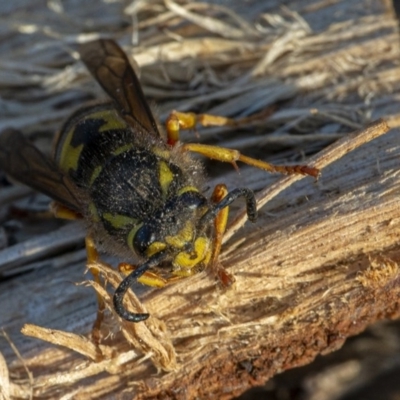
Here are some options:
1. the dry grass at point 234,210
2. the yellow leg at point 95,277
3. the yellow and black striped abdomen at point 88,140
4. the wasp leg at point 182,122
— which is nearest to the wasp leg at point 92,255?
the yellow leg at point 95,277

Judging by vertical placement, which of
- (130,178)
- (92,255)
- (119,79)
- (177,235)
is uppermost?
(119,79)

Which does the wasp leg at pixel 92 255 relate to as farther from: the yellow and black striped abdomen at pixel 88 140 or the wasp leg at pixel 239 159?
the wasp leg at pixel 239 159

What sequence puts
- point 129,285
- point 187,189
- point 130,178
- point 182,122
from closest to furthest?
point 129,285 < point 187,189 < point 130,178 < point 182,122

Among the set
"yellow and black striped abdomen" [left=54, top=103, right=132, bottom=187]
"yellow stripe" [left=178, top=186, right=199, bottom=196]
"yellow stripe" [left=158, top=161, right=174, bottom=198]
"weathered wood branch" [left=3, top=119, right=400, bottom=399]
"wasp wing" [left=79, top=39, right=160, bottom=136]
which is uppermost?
"wasp wing" [left=79, top=39, right=160, bottom=136]

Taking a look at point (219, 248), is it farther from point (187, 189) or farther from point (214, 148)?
point (214, 148)

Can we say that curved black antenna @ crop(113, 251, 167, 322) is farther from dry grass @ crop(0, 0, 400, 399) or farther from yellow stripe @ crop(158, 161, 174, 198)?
yellow stripe @ crop(158, 161, 174, 198)

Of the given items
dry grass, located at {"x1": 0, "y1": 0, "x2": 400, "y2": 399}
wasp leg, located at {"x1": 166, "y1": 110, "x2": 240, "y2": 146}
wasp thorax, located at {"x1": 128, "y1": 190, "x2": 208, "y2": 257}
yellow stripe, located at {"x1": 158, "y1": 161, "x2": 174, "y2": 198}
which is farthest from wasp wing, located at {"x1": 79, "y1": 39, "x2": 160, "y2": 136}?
wasp thorax, located at {"x1": 128, "y1": 190, "x2": 208, "y2": 257}

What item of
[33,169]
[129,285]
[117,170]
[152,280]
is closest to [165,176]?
[117,170]
